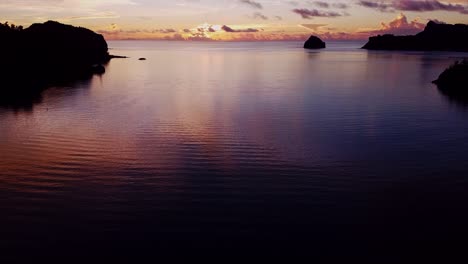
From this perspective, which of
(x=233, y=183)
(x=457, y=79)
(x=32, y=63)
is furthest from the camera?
(x=32, y=63)

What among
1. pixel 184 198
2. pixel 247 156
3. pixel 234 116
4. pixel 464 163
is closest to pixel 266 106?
pixel 234 116

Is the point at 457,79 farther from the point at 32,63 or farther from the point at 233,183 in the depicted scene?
the point at 32,63

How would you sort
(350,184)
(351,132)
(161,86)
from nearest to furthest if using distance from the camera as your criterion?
(350,184) → (351,132) → (161,86)

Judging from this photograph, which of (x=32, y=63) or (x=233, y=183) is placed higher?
(x=32, y=63)

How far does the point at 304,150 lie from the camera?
31328 mm

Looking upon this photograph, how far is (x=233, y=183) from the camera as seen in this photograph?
929 inches

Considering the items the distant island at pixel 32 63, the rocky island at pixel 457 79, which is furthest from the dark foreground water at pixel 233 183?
the distant island at pixel 32 63

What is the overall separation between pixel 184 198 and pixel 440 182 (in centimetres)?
1514

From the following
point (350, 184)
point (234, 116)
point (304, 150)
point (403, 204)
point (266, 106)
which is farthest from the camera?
point (266, 106)

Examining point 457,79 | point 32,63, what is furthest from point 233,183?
point 32,63

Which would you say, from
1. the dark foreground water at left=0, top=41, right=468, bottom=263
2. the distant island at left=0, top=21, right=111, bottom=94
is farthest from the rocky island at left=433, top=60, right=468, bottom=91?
the distant island at left=0, top=21, right=111, bottom=94

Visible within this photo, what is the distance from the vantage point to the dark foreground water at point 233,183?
54.9 feet

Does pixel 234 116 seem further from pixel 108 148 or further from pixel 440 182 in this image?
pixel 440 182

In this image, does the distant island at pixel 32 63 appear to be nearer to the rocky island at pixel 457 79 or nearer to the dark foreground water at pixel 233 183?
the dark foreground water at pixel 233 183
